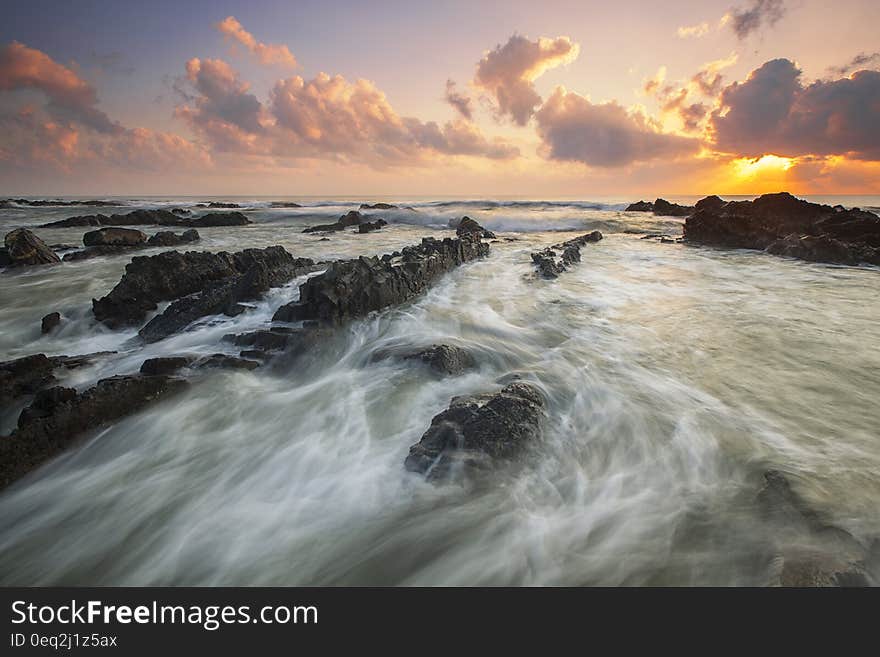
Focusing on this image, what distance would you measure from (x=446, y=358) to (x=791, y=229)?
21.9 meters

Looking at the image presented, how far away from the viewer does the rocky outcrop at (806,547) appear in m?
2.21

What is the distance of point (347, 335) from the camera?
6.08 m

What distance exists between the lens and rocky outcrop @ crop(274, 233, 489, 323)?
6.12m

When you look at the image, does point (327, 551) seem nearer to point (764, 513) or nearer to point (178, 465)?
point (178, 465)

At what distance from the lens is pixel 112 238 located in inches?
584

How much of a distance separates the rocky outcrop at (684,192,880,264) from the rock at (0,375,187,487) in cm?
1918

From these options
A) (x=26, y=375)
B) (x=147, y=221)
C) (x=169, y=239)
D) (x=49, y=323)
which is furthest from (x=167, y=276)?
(x=147, y=221)

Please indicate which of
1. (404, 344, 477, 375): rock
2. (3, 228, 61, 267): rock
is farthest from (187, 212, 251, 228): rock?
(404, 344, 477, 375): rock

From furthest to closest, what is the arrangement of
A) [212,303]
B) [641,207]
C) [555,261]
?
[641,207] < [555,261] < [212,303]

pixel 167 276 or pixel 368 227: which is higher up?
pixel 368 227

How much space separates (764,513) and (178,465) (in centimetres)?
467

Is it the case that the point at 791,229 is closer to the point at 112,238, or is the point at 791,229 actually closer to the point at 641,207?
the point at 641,207

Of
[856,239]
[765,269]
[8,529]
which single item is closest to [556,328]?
[8,529]
